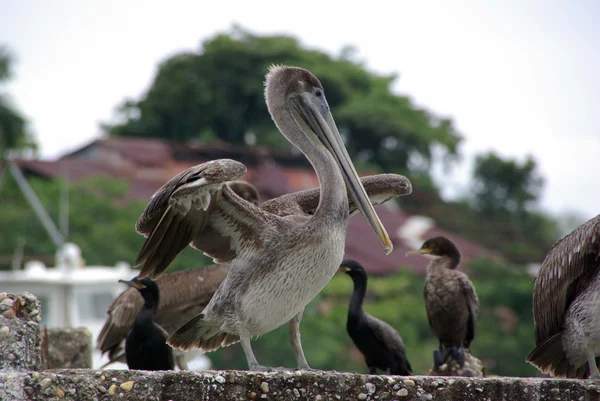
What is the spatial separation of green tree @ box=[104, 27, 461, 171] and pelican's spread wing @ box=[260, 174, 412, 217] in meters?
50.5

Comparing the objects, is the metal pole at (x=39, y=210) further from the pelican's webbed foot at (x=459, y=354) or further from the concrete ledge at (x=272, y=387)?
the concrete ledge at (x=272, y=387)

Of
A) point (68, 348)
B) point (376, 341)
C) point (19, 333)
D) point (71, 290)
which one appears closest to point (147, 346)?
point (68, 348)

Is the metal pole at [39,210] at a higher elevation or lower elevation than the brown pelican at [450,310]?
higher

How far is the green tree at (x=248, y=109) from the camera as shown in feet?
191

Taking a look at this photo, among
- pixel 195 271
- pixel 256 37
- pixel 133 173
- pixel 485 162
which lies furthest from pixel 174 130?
pixel 195 271

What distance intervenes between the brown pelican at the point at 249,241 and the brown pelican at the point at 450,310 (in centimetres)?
218

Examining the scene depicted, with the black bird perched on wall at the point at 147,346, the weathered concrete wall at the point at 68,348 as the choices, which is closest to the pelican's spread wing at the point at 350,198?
the black bird perched on wall at the point at 147,346

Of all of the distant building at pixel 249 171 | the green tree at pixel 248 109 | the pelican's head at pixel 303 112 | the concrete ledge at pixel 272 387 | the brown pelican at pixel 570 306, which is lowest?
the concrete ledge at pixel 272 387

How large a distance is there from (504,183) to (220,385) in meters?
54.1

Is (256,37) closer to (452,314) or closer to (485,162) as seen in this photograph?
(485,162)

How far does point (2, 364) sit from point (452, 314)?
4.81 m

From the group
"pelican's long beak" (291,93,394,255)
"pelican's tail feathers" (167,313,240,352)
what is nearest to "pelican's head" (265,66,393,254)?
"pelican's long beak" (291,93,394,255)

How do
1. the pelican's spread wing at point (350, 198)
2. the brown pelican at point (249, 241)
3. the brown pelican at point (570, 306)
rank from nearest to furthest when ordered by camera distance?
the brown pelican at point (249, 241)
the brown pelican at point (570, 306)
the pelican's spread wing at point (350, 198)

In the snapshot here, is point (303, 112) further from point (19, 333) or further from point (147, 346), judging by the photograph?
point (19, 333)
